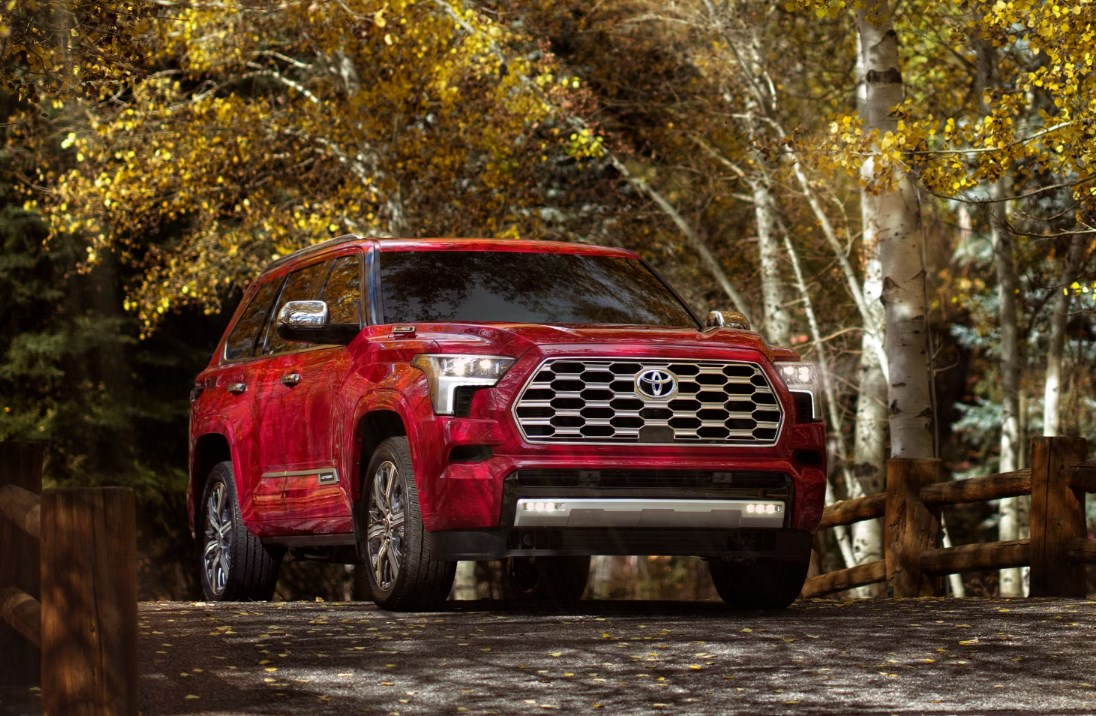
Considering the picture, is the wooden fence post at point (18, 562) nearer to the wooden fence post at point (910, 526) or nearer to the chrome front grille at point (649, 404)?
the chrome front grille at point (649, 404)

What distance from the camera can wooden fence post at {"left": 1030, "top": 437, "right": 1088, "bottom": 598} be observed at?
11.9 meters

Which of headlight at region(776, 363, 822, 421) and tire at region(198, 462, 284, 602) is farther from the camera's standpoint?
tire at region(198, 462, 284, 602)

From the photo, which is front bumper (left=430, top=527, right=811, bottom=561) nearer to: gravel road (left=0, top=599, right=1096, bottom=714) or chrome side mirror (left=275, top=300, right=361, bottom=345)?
gravel road (left=0, top=599, right=1096, bottom=714)

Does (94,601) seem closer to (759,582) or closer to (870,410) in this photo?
(759,582)

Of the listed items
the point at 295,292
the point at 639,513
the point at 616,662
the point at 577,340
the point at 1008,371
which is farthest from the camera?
the point at 1008,371

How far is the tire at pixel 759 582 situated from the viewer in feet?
33.8

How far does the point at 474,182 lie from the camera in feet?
83.6

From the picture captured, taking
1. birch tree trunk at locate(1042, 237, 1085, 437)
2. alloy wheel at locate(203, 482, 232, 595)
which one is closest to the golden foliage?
birch tree trunk at locate(1042, 237, 1085, 437)

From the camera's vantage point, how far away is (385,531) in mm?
9734

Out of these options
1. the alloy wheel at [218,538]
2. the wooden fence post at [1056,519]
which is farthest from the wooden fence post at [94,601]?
the wooden fence post at [1056,519]

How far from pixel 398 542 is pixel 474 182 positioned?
16275 millimetres

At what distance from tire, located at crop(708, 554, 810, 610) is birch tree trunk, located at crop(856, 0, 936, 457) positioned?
15.4ft

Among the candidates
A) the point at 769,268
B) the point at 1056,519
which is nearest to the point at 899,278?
the point at 1056,519

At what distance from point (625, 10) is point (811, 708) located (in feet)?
66.5
